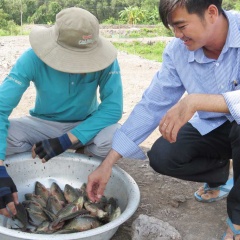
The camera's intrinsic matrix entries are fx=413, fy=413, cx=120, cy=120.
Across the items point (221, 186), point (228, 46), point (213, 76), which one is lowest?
point (221, 186)

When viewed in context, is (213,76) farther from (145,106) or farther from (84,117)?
(84,117)

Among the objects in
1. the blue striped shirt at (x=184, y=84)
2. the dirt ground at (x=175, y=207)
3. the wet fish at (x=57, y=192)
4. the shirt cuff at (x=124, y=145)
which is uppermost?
the blue striped shirt at (x=184, y=84)

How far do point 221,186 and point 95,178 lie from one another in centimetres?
99

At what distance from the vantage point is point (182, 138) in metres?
2.58

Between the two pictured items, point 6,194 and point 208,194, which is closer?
point 6,194

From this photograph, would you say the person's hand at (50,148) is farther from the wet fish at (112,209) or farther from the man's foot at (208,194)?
the man's foot at (208,194)

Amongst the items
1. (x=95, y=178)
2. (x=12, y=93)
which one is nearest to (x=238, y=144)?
(x=95, y=178)

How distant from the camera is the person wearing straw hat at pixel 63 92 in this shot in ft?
8.00

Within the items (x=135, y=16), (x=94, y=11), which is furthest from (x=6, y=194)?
(x=94, y=11)

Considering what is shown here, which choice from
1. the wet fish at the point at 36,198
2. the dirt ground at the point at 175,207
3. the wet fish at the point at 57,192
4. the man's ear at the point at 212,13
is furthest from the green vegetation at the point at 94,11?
the man's ear at the point at 212,13

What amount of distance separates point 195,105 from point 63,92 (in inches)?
41.3

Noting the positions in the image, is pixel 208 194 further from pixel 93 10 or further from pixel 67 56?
pixel 93 10

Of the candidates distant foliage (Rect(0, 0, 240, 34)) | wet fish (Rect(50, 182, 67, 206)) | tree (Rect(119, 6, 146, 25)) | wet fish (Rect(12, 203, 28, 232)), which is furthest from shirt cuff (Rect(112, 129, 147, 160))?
tree (Rect(119, 6, 146, 25))

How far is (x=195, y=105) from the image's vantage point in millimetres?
2033
